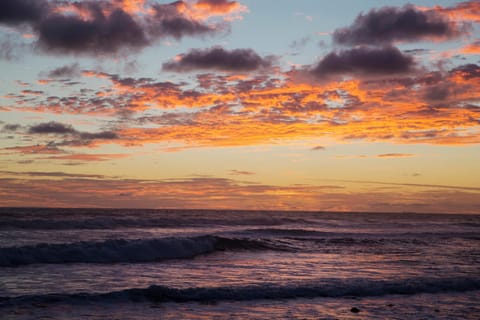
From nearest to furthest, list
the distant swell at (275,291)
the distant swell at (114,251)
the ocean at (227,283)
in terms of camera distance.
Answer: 1. the ocean at (227,283)
2. the distant swell at (275,291)
3. the distant swell at (114,251)

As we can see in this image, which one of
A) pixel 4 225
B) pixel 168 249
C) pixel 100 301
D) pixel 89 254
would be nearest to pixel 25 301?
pixel 100 301

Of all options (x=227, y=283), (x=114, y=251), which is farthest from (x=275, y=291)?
(x=114, y=251)

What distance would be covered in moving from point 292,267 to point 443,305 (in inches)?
267

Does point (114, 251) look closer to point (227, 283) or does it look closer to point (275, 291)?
point (227, 283)

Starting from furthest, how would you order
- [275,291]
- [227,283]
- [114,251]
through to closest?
1. [114,251]
2. [227,283]
3. [275,291]

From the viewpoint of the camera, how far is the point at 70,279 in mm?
14617

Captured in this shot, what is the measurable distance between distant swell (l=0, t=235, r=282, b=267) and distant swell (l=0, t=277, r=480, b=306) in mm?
7426

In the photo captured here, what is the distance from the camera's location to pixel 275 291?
43.0 feet

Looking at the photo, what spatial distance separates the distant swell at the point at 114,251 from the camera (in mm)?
18891

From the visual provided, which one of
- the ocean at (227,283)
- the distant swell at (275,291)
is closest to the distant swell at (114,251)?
the ocean at (227,283)

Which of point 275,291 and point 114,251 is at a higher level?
point 275,291

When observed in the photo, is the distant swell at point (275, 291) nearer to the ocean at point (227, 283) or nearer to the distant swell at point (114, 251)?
the ocean at point (227, 283)

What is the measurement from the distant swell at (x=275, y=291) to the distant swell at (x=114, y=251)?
7426mm

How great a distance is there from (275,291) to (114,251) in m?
10.7
